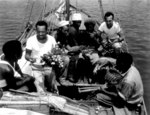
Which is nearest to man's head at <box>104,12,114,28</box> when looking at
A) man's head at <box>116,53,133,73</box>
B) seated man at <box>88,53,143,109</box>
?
seated man at <box>88,53,143,109</box>

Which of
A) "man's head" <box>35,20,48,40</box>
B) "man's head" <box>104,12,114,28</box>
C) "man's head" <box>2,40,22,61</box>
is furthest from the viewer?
"man's head" <box>104,12,114,28</box>

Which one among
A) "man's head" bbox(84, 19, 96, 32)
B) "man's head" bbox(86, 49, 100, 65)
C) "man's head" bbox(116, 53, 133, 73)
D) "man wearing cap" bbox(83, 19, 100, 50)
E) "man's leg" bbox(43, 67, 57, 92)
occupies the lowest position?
"man's leg" bbox(43, 67, 57, 92)

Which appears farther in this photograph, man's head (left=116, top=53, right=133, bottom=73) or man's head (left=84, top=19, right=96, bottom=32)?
man's head (left=84, top=19, right=96, bottom=32)

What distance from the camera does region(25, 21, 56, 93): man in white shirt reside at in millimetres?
5082

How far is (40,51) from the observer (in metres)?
5.28

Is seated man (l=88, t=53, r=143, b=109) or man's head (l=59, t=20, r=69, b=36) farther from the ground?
man's head (l=59, t=20, r=69, b=36)

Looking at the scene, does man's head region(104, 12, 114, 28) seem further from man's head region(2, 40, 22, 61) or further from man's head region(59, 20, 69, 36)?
man's head region(2, 40, 22, 61)

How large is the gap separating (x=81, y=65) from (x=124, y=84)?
83.3 inches

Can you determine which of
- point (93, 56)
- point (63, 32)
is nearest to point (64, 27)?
point (63, 32)

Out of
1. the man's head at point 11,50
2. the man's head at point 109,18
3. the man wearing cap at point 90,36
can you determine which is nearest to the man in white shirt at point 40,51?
the man's head at point 11,50

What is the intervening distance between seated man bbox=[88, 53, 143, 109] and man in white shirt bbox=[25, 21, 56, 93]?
52.7 inches

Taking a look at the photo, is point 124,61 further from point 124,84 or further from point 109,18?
point 109,18

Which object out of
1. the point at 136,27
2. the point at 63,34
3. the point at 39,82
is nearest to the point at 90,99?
the point at 39,82

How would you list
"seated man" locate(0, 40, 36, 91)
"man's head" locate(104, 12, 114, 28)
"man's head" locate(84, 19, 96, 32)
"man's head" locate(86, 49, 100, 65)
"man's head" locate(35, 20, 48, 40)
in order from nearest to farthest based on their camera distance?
"seated man" locate(0, 40, 36, 91), "man's head" locate(35, 20, 48, 40), "man's head" locate(86, 49, 100, 65), "man's head" locate(84, 19, 96, 32), "man's head" locate(104, 12, 114, 28)
